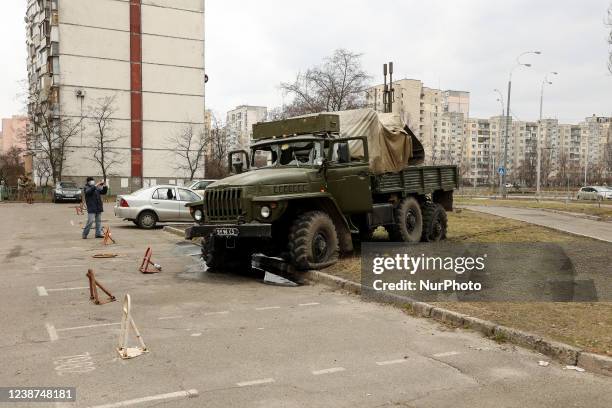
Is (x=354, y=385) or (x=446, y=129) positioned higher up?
(x=446, y=129)

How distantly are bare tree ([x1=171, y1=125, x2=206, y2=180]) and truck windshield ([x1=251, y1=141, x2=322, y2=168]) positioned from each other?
47.9m

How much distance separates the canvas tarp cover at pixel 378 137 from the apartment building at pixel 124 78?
4612 cm

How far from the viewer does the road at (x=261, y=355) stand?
4.59 meters

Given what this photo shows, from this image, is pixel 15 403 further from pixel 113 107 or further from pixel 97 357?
pixel 113 107

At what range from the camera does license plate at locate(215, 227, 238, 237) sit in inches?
380

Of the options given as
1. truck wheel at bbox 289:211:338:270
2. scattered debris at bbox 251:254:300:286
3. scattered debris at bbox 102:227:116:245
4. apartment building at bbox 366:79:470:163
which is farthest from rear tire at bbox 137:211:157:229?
apartment building at bbox 366:79:470:163

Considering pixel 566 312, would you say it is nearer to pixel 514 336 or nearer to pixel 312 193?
pixel 514 336

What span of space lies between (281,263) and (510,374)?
18.5 feet

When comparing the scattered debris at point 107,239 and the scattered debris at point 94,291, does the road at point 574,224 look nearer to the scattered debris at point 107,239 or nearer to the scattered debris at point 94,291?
the scattered debris at point 94,291

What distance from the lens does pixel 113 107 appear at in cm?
5572

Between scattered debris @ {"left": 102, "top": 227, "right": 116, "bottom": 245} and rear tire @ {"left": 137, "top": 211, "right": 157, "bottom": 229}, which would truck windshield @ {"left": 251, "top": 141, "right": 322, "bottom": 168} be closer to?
scattered debris @ {"left": 102, "top": 227, "right": 116, "bottom": 245}

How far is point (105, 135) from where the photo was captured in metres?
55.5

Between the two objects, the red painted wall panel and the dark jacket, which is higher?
the red painted wall panel

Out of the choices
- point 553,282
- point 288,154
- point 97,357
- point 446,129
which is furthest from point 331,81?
point 446,129
